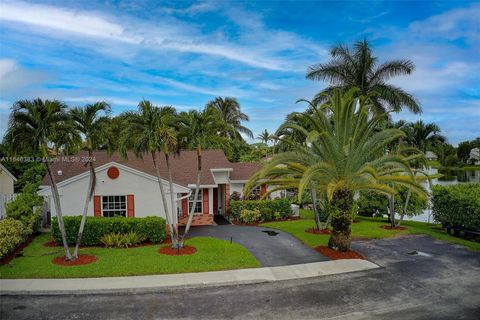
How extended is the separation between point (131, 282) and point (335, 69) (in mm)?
18500

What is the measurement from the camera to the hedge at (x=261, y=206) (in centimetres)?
2539

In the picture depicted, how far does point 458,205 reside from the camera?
2075 cm

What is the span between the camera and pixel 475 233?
754 inches

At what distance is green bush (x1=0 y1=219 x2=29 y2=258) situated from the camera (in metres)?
14.4

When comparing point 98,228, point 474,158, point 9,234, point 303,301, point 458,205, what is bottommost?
point 303,301

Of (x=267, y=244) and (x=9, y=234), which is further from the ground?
(x=9, y=234)

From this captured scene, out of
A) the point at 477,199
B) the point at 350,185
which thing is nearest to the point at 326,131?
the point at 350,185

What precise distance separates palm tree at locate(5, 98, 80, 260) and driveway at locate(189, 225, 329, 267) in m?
9.22

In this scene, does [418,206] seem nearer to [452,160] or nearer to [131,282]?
[131,282]

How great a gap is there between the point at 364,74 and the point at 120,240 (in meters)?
17.9

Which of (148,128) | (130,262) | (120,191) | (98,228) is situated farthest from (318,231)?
(98,228)

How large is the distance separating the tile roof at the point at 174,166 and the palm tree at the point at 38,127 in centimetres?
567

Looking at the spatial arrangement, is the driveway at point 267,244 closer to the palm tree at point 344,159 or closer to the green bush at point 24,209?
the palm tree at point 344,159

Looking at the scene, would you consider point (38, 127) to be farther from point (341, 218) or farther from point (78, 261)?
point (341, 218)
